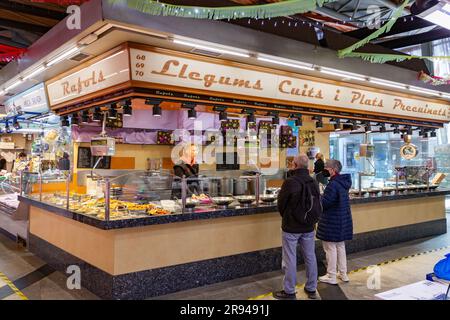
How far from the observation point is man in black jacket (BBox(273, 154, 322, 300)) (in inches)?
176

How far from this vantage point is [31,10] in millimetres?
5922

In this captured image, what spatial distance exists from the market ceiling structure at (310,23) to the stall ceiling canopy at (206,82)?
2.22ft

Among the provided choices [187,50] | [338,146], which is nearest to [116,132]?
[187,50]

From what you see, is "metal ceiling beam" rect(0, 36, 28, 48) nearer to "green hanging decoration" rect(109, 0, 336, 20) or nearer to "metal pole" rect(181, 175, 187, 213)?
"green hanging decoration" rect(109, 0, 336, 20)

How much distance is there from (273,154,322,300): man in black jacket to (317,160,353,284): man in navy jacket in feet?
1.77

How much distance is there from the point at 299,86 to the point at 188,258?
3530mm

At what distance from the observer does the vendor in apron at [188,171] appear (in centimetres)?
498

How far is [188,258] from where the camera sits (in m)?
4.88

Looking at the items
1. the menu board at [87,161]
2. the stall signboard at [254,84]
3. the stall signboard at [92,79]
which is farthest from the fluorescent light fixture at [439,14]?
the menu board at [87,161]

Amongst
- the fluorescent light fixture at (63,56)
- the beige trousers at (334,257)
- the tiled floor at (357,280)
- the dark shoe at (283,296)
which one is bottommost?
the tiled floor at (357,280)

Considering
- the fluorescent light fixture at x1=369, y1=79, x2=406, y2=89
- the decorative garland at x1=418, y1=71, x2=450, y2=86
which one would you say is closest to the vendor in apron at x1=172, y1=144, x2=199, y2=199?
the fluorescent light fixture at x1=369, y1=79, x2=406, y2=89

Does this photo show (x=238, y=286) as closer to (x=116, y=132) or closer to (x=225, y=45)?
(x=225, y=45)

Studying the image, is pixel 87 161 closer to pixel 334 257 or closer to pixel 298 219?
pixel 298 219

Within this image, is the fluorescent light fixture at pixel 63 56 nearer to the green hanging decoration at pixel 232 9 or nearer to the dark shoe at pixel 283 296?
the green hanging decoration at pixel 232 9
